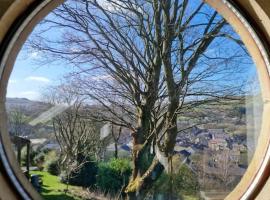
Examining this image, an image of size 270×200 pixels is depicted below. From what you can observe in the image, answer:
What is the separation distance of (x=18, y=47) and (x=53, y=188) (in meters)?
0.96

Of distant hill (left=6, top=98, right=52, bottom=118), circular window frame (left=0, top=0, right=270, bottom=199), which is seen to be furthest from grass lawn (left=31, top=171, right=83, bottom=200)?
circular window frame (left=0, top=0, right=270, bottom=199)

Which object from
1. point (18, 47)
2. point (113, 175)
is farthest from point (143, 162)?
point (18, 47)

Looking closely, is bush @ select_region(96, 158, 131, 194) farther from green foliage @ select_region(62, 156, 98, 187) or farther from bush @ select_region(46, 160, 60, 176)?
bush @ select_region(46, 160, 60, 176)

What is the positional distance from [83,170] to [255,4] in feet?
4.60

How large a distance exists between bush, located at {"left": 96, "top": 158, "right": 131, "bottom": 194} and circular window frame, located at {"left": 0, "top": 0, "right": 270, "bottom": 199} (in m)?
0.64

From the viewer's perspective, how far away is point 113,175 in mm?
2080

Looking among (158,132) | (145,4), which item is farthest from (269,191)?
(145,4)

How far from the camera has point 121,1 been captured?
7.11 ft

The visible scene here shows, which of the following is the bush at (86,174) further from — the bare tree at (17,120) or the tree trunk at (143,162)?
the bare tree at (17,120)

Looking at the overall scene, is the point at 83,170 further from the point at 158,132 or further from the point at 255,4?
the point at 255,4

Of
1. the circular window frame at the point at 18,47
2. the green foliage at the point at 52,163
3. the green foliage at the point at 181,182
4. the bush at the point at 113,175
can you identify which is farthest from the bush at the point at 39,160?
the green foliage at the point at 181,182

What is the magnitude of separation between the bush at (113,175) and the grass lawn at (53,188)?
0.60 feet

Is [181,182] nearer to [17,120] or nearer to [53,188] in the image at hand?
[53,188]

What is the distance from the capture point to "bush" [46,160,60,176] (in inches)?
78.7
